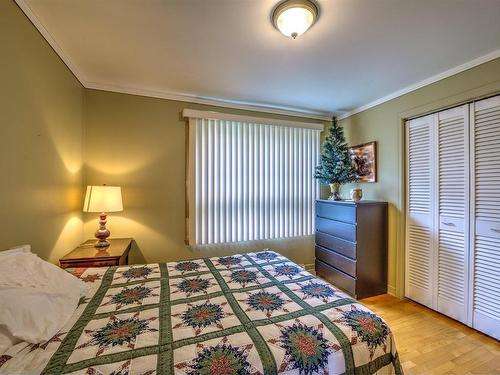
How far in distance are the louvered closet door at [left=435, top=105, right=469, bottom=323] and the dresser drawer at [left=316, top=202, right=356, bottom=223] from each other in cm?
84

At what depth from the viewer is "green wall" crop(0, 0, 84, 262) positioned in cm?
141

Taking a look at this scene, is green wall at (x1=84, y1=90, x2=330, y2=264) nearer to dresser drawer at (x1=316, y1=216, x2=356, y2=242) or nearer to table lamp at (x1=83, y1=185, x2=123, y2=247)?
table lamp at (x1=83, y1=185, x2=123, y2=247)

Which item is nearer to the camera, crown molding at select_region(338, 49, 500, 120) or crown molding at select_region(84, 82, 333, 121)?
crown molding at select_region(338, 49, 500, 120)

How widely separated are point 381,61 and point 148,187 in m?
2.78

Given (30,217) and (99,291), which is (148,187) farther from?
(99,291)

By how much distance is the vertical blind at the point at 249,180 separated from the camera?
2.94 metres

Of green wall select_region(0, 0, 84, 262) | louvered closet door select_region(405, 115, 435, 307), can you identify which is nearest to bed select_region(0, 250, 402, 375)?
green wall select_region(0, 0, 84, 262)

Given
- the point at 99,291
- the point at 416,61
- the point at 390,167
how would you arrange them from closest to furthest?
the point at 99,291, the point at 416,61, the point at 390,167

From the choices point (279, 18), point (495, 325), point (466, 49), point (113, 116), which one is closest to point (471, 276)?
point (495, 325)

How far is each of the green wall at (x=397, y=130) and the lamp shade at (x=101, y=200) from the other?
3120 millimetres

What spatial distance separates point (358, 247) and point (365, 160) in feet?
4.05

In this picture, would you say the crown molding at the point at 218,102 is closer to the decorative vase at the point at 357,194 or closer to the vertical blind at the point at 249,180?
the vertical blind at the point at 249,180

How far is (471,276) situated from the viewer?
213cm

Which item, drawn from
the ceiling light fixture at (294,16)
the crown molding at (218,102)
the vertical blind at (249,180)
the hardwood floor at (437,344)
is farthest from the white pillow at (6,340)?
the crown molding at (218,102)
